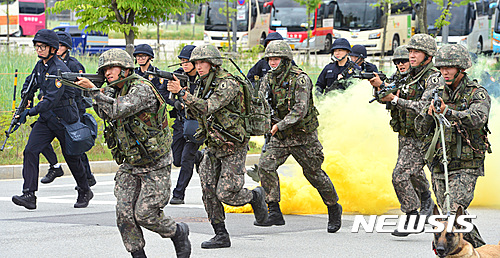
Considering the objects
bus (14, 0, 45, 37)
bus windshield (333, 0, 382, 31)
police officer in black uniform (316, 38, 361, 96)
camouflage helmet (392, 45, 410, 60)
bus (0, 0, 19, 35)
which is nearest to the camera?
camouflage helmet (392, 45, 410, 60)

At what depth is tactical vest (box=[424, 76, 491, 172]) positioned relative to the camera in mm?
5949

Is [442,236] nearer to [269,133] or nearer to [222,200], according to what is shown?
[222,200]

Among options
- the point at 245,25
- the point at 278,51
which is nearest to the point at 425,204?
the point at 278,51

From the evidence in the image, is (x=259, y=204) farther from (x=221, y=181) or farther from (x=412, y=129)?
(x=412, y=129)

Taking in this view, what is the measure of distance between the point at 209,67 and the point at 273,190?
1.77 metres

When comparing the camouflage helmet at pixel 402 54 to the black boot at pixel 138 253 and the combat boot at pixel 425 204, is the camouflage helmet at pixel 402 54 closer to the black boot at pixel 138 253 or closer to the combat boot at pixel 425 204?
the combat boot at pixel 425 204

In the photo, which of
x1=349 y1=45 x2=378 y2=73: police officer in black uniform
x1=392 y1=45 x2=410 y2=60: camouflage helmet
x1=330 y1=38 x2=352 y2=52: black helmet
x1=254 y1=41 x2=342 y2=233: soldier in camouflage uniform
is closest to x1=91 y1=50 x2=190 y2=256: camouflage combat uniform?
A: x1=254 y1=41 x2=342 y2=233: soldier in camouflage uniform

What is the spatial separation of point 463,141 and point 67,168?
804 cm

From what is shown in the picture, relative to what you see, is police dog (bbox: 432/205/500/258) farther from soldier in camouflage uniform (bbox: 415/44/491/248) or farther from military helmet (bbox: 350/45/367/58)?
military helmet (bbox: 350/45/367/58)

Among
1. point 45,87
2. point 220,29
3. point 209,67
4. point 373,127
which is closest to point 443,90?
point 209,67

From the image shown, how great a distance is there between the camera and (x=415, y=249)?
23.7ft

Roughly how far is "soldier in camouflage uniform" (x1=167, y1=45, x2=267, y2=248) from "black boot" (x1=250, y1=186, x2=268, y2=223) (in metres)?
0.31

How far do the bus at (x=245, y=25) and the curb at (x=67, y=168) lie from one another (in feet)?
70.6

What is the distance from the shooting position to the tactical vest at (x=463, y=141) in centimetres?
595
